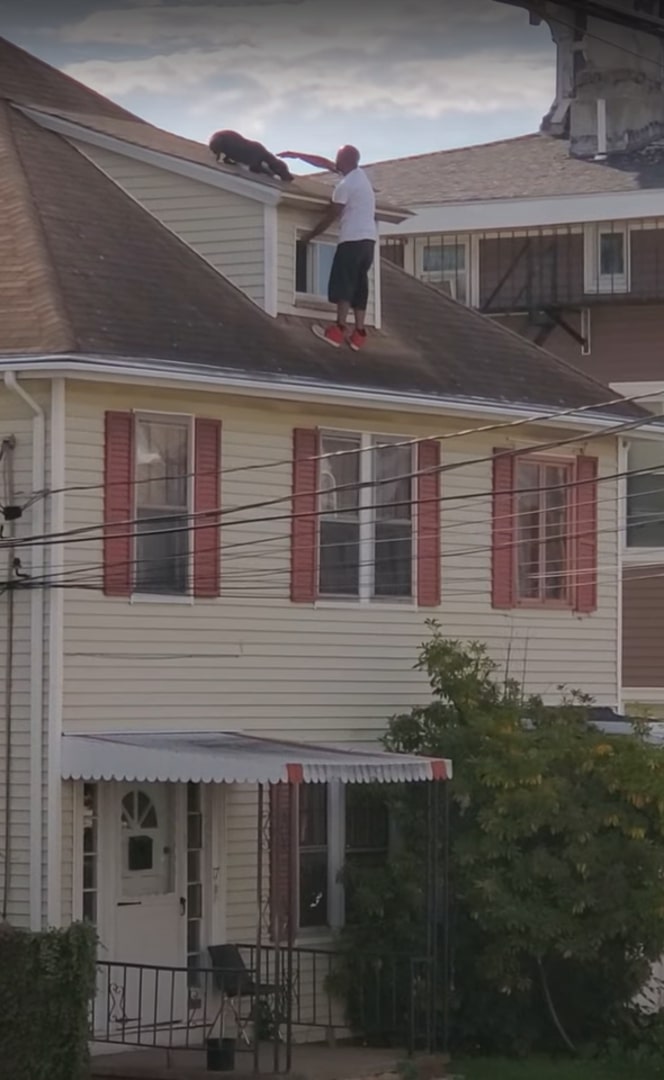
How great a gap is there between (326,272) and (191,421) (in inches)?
122

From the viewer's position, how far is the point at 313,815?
70.9 ft

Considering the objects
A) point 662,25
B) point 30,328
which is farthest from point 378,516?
point 662,25

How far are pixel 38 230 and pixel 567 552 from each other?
6695mm

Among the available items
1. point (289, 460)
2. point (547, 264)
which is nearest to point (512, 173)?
point (547, 264)

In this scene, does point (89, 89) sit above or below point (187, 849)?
above

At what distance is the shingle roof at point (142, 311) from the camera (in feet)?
65.8

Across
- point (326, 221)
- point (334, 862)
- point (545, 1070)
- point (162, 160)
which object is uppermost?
point (162, 160)

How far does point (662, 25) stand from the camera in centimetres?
1258

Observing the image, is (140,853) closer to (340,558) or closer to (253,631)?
(253,631)

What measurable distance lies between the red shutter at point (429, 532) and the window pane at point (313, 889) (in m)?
2.74

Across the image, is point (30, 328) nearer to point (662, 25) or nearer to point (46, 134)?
point (46, 134)

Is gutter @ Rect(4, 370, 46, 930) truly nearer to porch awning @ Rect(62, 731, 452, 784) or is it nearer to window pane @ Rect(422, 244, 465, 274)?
porch awning @ Rect(62, 731, 452, 784)

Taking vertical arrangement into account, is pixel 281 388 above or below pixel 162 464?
above

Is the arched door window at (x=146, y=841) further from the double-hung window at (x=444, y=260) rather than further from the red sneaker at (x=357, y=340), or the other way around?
the double-hung window at (x=444, y=260)
